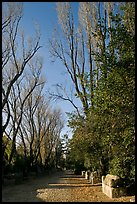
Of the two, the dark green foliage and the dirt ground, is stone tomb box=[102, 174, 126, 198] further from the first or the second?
the dark green foliage

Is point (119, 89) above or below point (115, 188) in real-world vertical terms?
above

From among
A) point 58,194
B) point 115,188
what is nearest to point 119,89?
point 115,188

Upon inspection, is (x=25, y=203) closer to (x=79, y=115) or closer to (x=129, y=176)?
(x=129, y=176)

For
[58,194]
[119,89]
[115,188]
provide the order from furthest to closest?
[58,194]
[115,188]
[119,89]

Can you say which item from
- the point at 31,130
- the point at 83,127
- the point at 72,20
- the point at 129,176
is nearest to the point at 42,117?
the point at 31,130

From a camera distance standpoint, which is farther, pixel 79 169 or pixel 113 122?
pixel 79 169

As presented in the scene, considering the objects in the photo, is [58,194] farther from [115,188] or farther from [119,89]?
[119,89]

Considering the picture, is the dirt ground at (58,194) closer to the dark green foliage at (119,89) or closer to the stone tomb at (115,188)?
the stone tomb at (115,188)

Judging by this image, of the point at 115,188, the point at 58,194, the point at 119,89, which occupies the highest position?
the point at 119,89

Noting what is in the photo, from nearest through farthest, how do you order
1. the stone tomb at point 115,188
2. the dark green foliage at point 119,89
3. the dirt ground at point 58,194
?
the dark green foliage at point 119,89 → the stone tomb at point 115,188 → the dirt ground at point 58,194

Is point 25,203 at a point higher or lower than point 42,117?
lower

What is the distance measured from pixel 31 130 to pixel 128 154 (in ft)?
77.5

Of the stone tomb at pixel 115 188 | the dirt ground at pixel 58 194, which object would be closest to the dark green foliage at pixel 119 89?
the stone tomb at pixel 115 188

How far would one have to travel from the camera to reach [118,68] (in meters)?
8.72
